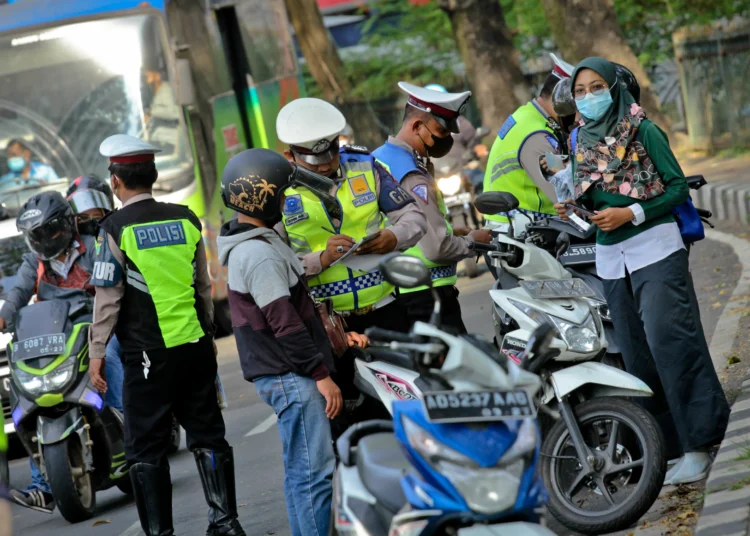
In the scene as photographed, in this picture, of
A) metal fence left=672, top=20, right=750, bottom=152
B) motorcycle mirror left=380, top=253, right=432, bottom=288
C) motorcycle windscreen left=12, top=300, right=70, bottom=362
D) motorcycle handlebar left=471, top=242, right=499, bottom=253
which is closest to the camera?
motorcycle mirror left=380, top=253, right=432, bottom=288

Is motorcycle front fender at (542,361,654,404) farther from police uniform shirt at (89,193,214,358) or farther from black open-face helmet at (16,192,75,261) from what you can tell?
black open-face helmet at (16,192,75,261)

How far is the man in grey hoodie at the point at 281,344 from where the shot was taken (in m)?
5.32

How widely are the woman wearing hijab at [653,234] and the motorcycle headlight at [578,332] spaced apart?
12.6 inches

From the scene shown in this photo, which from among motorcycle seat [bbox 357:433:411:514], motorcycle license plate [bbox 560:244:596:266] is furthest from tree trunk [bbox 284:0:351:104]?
motorcycle seat [bbox 357:433:411:514]

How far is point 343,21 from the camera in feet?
143

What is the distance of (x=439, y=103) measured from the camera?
20.5 feet

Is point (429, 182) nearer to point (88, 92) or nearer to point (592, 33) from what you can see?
point (88, 92)

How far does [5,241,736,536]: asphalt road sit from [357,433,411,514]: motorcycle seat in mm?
1711

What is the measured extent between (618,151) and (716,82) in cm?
1712

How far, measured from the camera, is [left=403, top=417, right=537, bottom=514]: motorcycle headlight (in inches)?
149

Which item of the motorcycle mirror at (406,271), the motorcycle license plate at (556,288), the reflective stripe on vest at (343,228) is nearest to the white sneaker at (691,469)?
the motorcycle license plate at (556,288)

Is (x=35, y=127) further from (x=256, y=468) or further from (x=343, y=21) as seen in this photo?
(x=343, y=21)

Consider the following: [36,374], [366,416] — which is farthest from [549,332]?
[36,374]

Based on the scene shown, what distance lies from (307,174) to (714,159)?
54.0 ft
